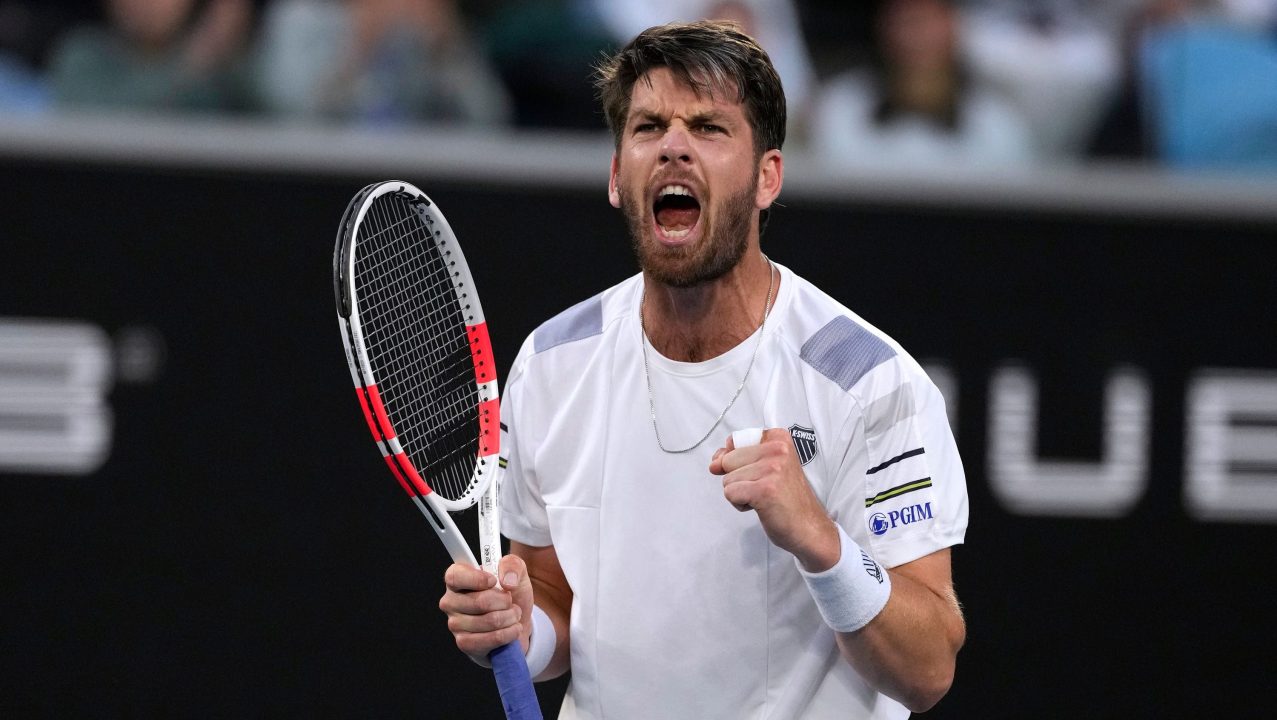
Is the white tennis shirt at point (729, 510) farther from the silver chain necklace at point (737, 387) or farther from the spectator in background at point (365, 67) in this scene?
the spectator in background at point (365, 67)

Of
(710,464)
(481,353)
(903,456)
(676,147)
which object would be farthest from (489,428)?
(903,456)

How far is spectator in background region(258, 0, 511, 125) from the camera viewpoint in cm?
518

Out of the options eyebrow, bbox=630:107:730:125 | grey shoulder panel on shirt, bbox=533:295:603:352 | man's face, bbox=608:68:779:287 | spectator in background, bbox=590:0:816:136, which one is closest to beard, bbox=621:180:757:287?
man's face, bbox=608:68:779:287

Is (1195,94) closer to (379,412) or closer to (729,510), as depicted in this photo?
(729,510)

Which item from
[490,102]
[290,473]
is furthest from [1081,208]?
[290,473]

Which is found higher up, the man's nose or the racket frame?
the man's nose

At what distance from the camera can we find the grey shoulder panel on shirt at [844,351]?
2.75 m

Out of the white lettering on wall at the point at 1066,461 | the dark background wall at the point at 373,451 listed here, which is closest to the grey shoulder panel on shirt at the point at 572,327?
the dark background wall at the point at 373,451

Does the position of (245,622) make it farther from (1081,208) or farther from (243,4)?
(1081,208)

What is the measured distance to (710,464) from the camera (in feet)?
8.59

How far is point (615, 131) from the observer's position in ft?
9.48

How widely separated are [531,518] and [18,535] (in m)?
2.50

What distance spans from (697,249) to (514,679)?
2.51ft

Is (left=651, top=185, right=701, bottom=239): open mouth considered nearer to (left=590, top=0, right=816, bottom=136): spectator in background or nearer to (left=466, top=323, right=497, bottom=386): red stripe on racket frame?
(left=466, top=323, right=497, bottom=386): red stripe on racket frame
